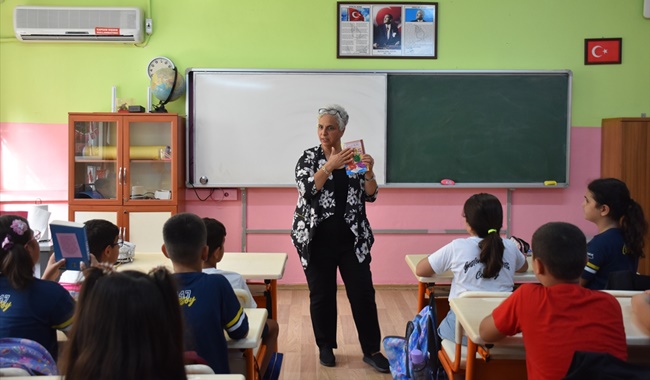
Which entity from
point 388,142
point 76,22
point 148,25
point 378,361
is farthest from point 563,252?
point 76,22

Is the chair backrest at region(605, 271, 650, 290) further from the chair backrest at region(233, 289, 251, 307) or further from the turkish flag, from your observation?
the turkish flag

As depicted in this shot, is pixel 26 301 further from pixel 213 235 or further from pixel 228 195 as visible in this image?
pixel 228 195

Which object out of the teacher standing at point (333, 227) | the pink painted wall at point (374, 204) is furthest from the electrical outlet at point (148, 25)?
the teacher standing at point (333, 227)

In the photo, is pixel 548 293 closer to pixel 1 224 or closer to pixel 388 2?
pixel 1 224

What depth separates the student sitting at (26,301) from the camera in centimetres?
203

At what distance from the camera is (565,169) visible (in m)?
5.76

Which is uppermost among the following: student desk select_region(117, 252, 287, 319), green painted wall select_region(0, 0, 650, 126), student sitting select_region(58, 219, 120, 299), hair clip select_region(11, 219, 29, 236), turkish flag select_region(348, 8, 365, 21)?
turkish flag select_region(348, 8, 365, 21)

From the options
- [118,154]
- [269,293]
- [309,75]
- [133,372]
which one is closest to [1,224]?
[133,372]

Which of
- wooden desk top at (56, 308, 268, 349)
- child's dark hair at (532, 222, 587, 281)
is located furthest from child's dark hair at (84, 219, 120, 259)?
child's dark hair at (532, 222, 587, 281)

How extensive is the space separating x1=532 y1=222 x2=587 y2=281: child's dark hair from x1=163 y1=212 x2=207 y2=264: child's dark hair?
45.3 inches

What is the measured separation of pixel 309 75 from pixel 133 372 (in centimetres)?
467

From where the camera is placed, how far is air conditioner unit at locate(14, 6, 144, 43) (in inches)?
218

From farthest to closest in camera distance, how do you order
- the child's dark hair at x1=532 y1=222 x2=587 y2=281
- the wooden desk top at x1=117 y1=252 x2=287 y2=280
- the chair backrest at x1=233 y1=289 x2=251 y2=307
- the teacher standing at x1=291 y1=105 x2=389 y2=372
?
the teacher standing at x1=291 y1=105 x2=389 y2=372 → the wooden desk top at x1=117 y1=252 x2=287 y2=280 → the chair backrest at x1=233 y1=289 x2=251 y2=307 → the child's dark hair at x1=532 y1=222 x2=587 y2=281

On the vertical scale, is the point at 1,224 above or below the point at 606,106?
below
